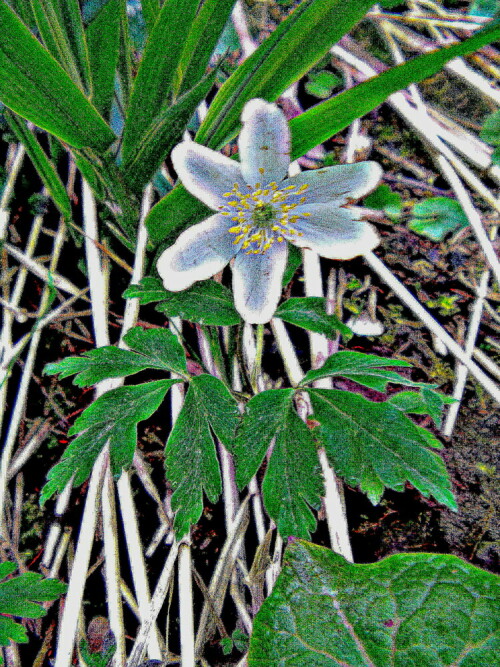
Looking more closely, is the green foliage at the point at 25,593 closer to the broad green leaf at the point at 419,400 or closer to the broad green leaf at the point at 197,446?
the broad green leaf at the point at 197,446

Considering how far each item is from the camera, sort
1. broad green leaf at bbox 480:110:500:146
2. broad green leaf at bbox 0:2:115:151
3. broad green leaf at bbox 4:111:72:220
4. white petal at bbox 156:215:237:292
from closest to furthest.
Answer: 1. broad green leaf at bbox 0:2:115:151
2. white petal at bbox 156:215:237:292
3. broad green leaf at bbox 4:111:72:220
4. broad green leaf at bbox 480:110:500:146

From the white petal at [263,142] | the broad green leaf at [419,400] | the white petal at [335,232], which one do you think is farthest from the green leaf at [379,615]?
the white petal at [263,142]

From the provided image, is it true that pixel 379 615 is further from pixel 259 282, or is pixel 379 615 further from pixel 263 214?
pixel 263 214

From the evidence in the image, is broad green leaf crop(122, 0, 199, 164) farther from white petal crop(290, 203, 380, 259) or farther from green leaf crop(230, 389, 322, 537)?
green leaf crop(230, 389, 322, 537)

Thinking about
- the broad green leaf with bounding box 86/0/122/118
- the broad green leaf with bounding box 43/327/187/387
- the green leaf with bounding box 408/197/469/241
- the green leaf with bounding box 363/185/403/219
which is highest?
the broad green leaf with bounding box 86/0/122/118

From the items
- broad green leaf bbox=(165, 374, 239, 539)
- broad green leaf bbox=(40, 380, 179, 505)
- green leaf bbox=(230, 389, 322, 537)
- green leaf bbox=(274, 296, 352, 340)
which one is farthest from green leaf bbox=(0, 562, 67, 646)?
green leaf bbox=(274, 296, 352, 340)

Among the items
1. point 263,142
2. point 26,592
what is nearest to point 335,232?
point 263,142
